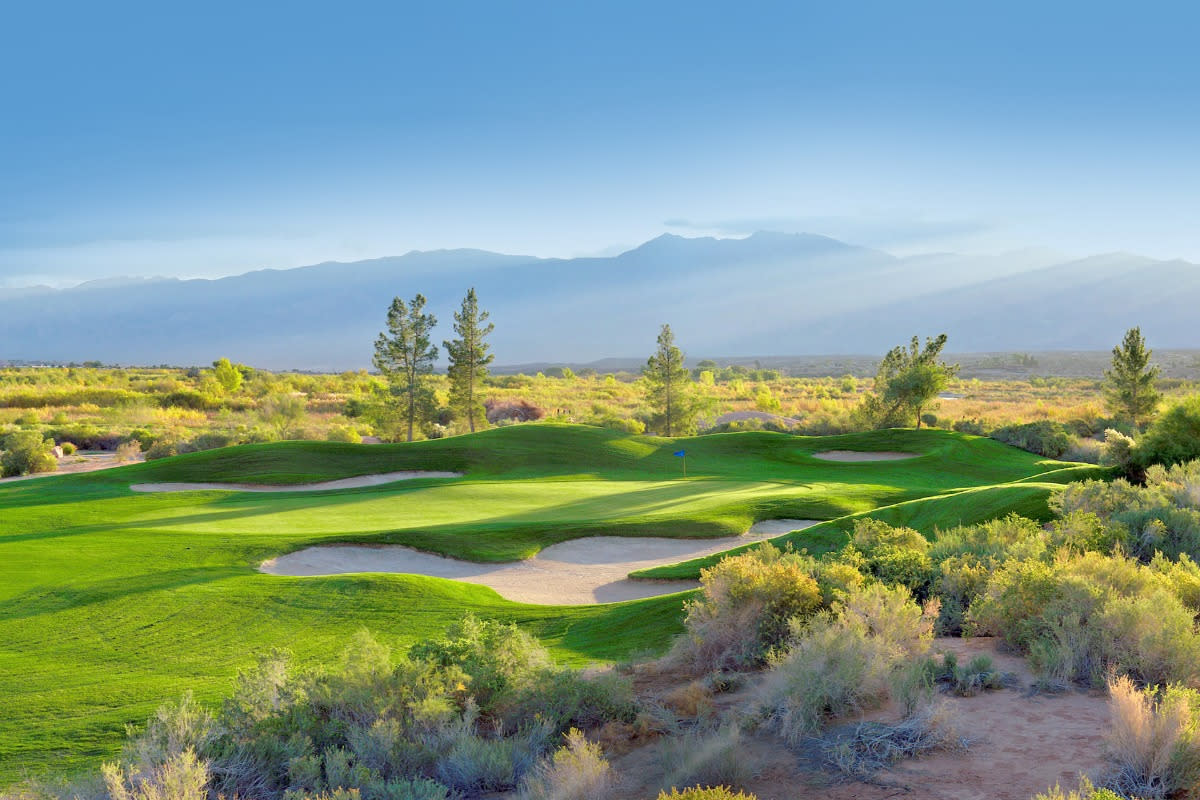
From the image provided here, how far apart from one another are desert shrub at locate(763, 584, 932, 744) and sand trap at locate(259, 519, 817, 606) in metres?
6.96

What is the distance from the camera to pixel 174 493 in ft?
67.6

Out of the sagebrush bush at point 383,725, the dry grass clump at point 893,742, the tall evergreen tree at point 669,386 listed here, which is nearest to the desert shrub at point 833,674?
the dry grass clump at point 893,742

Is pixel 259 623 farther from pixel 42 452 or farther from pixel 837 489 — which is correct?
pixel 42 452

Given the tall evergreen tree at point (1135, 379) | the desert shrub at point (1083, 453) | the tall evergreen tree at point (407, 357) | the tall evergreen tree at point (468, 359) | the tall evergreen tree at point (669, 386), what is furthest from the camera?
the tall evergreen tree at point (468, 359)

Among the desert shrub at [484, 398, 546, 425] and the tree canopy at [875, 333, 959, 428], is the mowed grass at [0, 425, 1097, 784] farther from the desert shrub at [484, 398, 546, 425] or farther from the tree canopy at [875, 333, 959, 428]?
the desert shrub at [484, 398, 546, 425]

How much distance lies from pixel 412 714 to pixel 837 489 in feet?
57.4

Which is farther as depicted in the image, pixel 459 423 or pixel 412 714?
pixel 459 423

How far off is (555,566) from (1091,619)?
409 inches

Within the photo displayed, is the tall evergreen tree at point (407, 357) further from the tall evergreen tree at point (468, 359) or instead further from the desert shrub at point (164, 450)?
the desert shrub at point (164, 450)

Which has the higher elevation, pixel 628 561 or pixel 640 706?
pixel 640 706

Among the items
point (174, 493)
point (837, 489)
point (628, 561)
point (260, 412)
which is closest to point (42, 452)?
point (174, 493)

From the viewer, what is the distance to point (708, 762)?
5.12 m

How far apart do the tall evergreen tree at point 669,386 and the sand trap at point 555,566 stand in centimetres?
2352

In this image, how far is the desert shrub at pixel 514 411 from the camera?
183 ft
